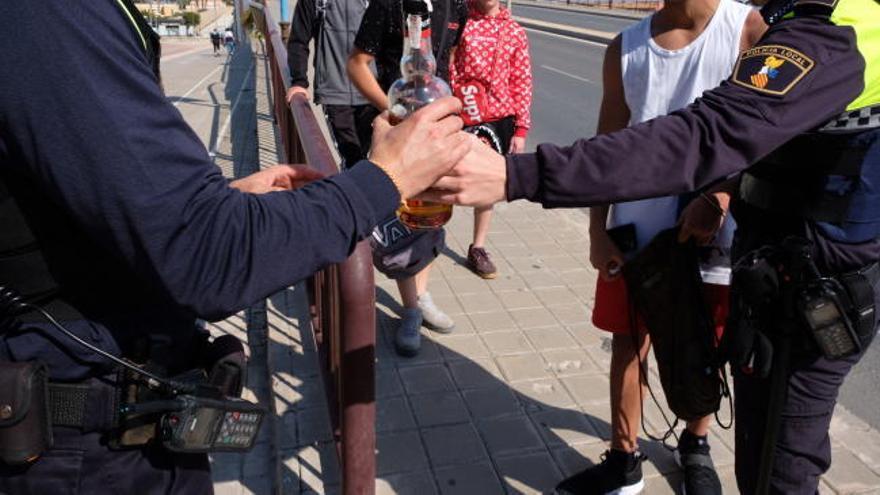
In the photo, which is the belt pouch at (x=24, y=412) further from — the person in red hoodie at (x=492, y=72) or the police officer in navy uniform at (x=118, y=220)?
the person in red hoodie at (x=492, y=72)

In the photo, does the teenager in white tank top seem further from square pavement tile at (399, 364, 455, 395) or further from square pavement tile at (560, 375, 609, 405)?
square pavement tile at (399, 364, 455, 395)

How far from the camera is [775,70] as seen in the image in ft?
4.93

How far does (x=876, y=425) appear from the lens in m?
3.29

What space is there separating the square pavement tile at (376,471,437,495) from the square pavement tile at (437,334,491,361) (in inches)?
36.4

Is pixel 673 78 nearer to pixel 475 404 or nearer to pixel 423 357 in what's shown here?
pixel 475 404

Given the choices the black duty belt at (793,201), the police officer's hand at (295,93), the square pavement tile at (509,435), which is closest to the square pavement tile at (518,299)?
the square pavement tile at (509,435)

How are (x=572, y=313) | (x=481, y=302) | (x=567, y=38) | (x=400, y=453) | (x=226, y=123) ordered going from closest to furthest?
(x=400, y=453) < (x=572, y=313) < (x=481, y=302) < (x=226, y=123) < (x=567, y=38)

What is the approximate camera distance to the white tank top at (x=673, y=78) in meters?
2.21

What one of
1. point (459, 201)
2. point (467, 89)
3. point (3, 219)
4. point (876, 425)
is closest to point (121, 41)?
point (3, 219)

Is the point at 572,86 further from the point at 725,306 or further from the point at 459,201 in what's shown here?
the point at 459,201

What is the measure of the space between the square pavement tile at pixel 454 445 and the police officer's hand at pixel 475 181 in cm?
163

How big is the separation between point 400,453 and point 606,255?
123 cm

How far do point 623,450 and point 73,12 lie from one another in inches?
94.5

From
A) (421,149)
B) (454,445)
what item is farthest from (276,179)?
(454,445)
